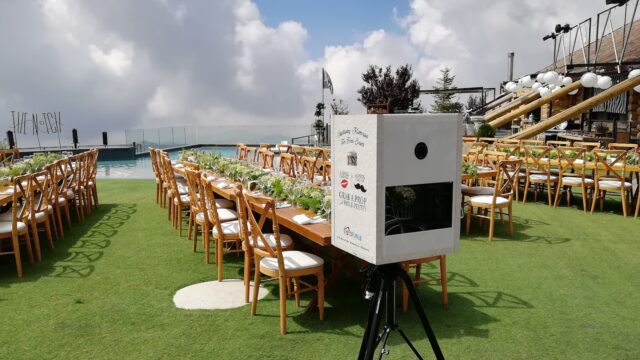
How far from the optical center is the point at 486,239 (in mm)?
5379

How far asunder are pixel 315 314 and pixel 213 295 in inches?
34.6

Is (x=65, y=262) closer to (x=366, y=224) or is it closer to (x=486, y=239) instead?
(x=366, y=224)

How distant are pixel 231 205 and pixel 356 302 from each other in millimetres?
2183

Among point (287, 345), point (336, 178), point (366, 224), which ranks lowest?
point (287, 345)

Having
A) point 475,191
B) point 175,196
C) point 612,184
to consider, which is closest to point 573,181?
point 612,184

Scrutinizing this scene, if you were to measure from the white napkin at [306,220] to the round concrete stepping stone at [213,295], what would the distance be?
82 cm

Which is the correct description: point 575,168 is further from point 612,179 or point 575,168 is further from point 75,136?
point 75,136

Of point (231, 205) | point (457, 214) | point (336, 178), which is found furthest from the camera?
point (231, 205)

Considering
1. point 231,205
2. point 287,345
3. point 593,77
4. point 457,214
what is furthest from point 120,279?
point 593,77

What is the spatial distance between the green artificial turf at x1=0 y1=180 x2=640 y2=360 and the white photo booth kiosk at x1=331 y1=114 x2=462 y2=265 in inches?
47.0

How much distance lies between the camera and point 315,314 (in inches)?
133

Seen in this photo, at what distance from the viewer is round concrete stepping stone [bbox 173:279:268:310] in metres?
3.54

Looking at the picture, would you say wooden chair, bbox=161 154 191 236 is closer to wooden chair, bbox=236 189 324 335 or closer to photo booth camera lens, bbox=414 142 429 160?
wooden chair, bbox=236 189 324 335

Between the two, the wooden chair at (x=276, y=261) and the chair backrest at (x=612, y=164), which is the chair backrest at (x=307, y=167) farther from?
the chair backrest at (x=612, y=164)
